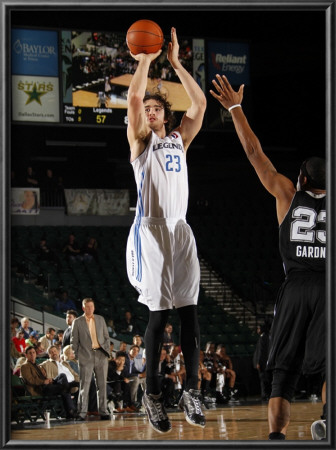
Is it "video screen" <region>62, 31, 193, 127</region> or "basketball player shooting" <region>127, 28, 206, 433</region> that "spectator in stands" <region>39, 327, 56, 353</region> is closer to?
"basketball player shooting" <region>127, 28, 206, 433</region>

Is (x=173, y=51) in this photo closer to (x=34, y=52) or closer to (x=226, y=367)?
(x=34, y=52)

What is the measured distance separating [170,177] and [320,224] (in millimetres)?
1223

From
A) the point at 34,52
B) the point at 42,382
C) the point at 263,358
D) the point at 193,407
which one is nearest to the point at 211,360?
the point at 263,358

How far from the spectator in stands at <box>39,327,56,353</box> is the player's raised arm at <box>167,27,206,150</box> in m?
2.40

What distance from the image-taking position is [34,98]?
7000mm

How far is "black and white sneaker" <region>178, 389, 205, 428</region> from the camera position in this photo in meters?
6.31

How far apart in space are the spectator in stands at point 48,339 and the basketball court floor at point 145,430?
91 centimetres

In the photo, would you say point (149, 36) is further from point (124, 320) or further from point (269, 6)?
point (124, 320)

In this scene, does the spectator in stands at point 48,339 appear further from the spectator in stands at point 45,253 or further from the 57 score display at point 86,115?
the 57 score display at point 86,115

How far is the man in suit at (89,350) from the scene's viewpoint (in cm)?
717

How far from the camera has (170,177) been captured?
6.44 meters

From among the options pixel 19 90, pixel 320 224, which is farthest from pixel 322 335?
pixel 19 90

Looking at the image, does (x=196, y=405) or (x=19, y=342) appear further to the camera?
(x=19, y=342)

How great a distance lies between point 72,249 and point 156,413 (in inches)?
128
